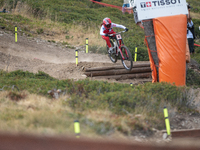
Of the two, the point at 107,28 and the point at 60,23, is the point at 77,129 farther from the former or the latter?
the point at 60,23

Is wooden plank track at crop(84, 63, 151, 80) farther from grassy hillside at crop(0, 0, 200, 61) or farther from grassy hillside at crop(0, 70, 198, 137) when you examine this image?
grassy hillside at crop(0, 70, 198, 137)

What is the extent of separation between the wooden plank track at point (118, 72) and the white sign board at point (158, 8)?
3350 mm

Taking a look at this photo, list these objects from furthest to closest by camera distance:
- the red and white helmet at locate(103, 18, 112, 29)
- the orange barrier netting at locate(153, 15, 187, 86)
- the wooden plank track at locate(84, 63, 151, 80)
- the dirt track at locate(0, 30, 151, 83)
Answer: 1. the dirt track at locate(0, 30, 151, 83)
2. the wooden plank track at locate(84, 63, 151, 80)
3. the red and white helmet at locate(103, 18, 112, 29)
4. the orange barrier netting at locate(153, 15, 187, 86)

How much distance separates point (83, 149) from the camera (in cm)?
480

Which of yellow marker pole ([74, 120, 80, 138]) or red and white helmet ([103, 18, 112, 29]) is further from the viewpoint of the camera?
red and white helmet ([103, 18, 112, 29])

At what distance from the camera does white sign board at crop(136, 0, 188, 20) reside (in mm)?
9730

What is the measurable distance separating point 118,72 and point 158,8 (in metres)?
3.76

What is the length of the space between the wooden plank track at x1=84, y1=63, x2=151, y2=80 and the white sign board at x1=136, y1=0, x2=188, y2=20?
3.35m

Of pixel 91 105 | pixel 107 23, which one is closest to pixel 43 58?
pixel 107 23

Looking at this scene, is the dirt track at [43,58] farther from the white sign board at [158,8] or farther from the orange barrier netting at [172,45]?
the white sign board at [158,8]

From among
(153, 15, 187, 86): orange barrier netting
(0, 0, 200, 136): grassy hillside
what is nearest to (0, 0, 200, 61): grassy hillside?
(153, 15, 187, 86): orange barrier netting

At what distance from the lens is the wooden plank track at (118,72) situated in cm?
1217

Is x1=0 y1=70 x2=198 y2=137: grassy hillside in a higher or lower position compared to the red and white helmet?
lower

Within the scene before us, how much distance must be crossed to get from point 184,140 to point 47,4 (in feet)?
70.7
